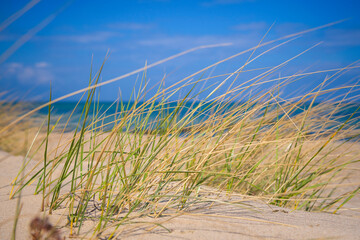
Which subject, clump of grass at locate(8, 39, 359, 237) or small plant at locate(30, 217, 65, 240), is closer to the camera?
small plant at locate(30, 217, 65, 240)

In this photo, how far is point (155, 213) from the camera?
3.64 ft

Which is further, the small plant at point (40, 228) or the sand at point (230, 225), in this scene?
the sand at point (230, 225)

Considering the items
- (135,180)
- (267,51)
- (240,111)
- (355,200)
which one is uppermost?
(267,51)

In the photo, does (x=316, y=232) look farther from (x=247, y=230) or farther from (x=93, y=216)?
(x=93, y=216)

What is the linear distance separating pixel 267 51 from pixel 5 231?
135 centimetres

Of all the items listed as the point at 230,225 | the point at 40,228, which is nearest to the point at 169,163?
the point at 230,225

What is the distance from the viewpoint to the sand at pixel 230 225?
3.30 feet

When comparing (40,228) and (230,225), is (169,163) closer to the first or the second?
Answer: (230,225)

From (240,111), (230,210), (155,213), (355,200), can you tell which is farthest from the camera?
(355,200)

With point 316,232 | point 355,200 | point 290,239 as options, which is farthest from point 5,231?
point 355,200

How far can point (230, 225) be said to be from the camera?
108 centimetres

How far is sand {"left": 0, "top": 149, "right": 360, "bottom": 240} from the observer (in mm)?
1007

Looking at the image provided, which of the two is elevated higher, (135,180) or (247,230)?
(135,180)

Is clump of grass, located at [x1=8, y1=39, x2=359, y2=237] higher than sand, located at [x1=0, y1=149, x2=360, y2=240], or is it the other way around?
clump of grass, located at [x1=8, y1=39, x2=359, y2=237]
